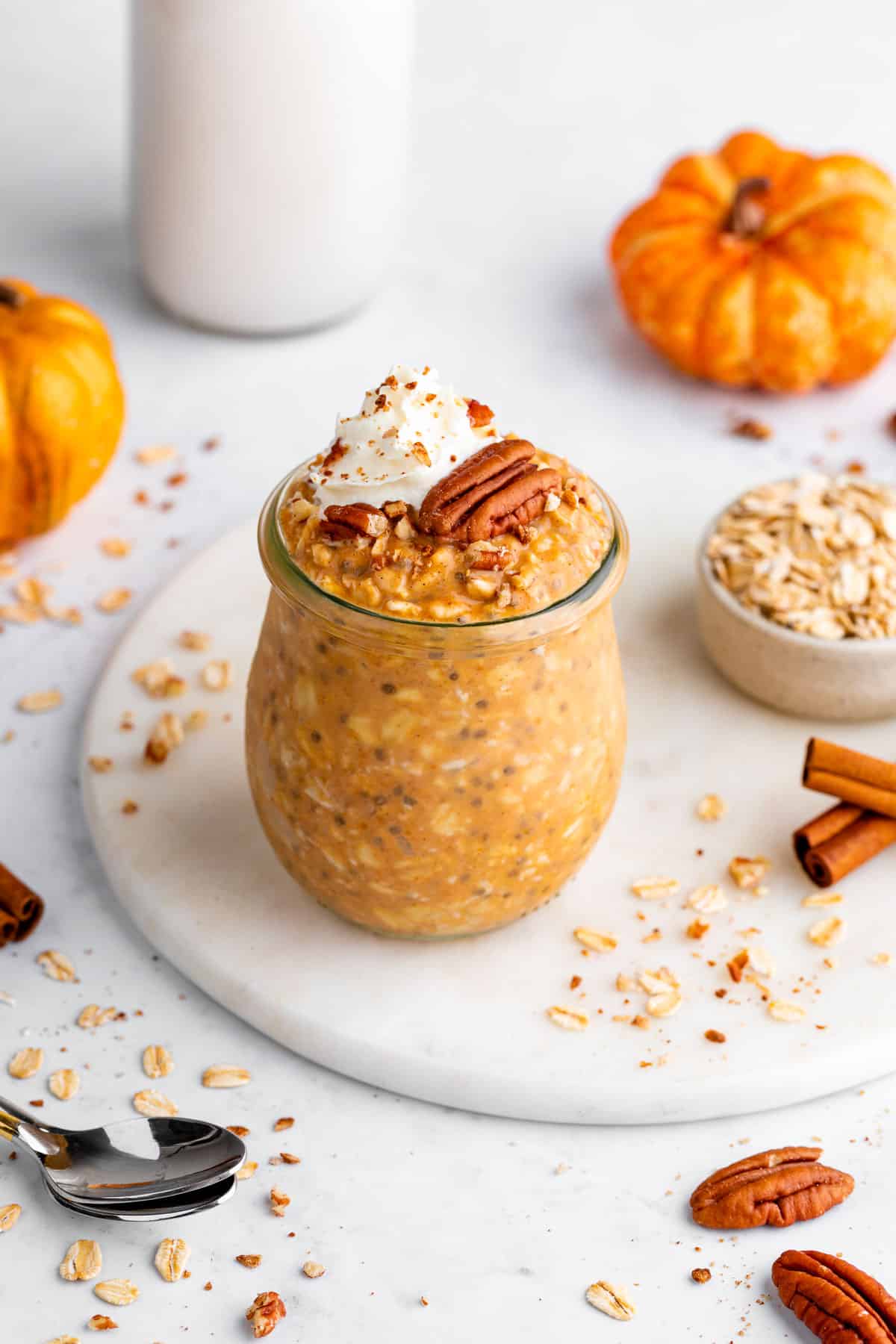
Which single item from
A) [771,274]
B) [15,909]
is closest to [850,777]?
[15,909]

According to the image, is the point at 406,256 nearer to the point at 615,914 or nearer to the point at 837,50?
the point at 837,50

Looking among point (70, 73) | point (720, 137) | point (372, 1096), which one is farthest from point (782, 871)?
point (70, 73)

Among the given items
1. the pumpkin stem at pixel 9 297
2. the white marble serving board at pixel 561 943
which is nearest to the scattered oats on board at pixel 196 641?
the white marble serving board at pixel 561 943

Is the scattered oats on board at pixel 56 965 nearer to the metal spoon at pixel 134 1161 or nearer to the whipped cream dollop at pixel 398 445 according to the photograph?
the metal spoon at pixel 134 1161

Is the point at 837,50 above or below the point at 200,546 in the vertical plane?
above

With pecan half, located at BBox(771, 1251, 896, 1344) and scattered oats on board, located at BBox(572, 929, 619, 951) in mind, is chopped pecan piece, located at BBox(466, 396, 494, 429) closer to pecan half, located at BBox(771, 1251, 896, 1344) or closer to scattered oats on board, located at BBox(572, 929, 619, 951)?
scattered oats on board, located at BBox(572, 929, 619, 951)

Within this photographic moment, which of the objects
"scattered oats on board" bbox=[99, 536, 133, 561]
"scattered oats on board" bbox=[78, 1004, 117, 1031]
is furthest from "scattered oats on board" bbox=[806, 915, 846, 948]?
"scattered oats on board" bbox=[99, 536, 133, 561]

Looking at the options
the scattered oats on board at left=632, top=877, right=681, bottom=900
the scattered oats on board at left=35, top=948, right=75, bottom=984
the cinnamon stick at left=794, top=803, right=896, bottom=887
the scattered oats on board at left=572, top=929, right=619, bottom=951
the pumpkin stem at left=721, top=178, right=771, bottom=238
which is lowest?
the scattered oats on board at left=35, top=948, right=75, bottom=984
